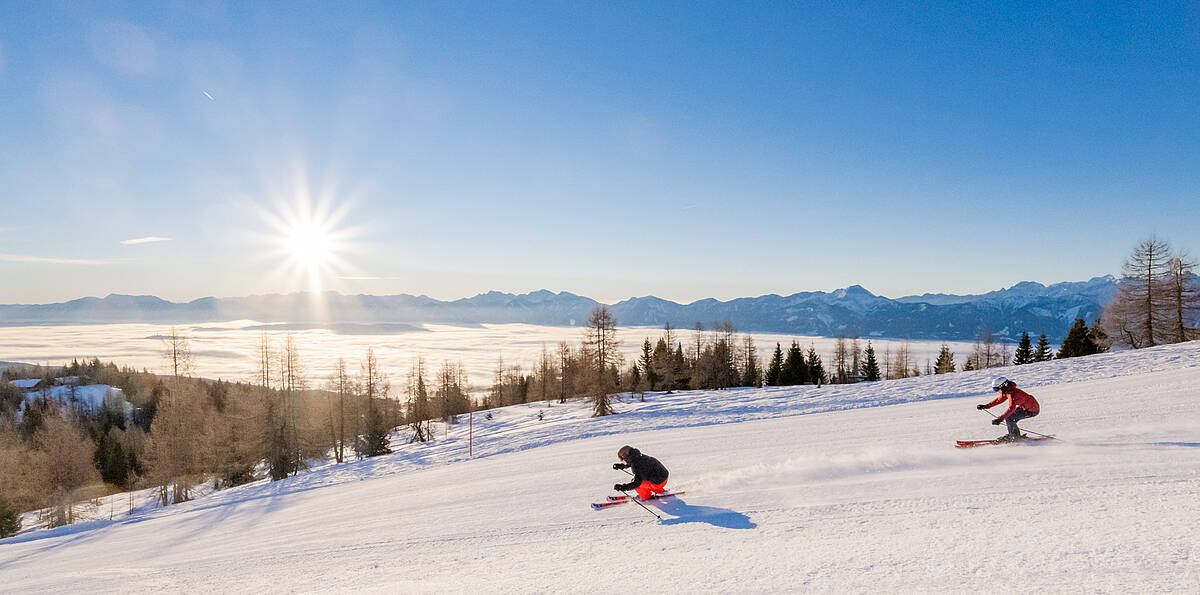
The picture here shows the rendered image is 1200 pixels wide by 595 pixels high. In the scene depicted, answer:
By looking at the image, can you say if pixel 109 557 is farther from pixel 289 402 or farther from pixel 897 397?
pixel 289 402

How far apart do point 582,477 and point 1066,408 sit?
528 inches

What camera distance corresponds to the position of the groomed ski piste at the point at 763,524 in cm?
495

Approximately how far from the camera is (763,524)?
6574mm

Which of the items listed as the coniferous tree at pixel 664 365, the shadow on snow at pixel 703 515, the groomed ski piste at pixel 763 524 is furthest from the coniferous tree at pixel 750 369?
the shadow on snow at pixel 703 515

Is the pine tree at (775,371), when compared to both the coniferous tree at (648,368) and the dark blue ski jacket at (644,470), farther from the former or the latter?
the dark blue ski jacket at (644,470)

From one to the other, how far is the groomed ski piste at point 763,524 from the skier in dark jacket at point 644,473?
355 millimetres

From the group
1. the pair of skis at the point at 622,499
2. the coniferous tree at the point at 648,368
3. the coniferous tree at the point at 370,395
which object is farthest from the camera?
the coniferous tree at the point at 648,368

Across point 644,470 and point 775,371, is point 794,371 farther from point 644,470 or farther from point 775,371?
point 644,470

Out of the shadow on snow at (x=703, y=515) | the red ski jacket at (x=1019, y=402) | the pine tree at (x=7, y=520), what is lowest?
the pine tree at (x=7, y=520)

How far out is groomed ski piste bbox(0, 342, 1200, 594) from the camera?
16.2ft

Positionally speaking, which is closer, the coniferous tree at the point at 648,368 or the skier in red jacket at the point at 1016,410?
the skier in red jacket at the point at 1016,410

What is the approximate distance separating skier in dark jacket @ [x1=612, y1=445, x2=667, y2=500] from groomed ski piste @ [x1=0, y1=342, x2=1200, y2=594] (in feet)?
1.16

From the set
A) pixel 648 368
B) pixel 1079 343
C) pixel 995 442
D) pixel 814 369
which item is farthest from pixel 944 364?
pixel 995 442

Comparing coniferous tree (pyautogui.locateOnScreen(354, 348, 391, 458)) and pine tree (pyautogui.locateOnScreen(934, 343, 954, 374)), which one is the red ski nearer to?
coniferous tree (pyautogui.locateOnScreen(354, 348, 391, 458))
